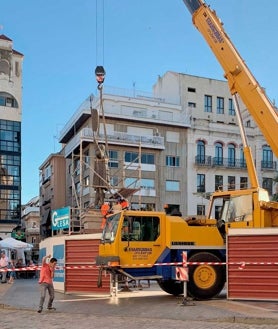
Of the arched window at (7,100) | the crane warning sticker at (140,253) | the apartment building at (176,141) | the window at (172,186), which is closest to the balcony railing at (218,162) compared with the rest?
the apartment building at (176,141)

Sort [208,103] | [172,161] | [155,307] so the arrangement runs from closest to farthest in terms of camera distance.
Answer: [155,307], [172,161], [208,103]

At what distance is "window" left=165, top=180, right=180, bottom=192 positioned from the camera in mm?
55406

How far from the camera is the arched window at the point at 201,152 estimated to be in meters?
57.2

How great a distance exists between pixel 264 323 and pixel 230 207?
5998 millimetres

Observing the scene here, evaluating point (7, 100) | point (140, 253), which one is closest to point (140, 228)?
point (140, 253)

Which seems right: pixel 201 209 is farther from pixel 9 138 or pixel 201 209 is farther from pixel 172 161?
pixel 9 138

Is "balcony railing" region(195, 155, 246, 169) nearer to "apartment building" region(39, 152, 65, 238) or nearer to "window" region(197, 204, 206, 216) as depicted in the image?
"window" region(197, 204, 206, 216)

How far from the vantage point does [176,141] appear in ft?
187

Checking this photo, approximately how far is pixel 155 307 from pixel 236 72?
822 centimetres

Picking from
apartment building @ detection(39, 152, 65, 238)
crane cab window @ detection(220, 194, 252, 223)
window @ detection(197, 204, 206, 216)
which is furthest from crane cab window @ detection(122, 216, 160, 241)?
apartment building @ detection(39, 152, 65, 238)

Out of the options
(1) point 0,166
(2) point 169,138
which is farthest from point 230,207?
(1) point 0,166

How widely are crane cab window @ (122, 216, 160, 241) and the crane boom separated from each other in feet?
14.7

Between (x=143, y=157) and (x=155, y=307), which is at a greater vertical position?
(x=143, y=157)

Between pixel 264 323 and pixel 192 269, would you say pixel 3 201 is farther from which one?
pixel 264 323
